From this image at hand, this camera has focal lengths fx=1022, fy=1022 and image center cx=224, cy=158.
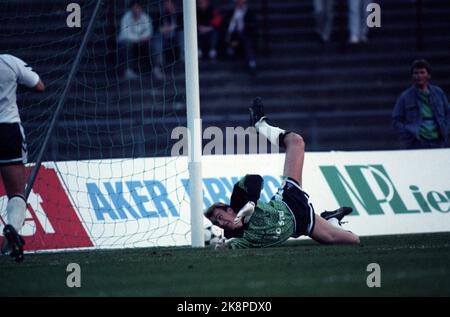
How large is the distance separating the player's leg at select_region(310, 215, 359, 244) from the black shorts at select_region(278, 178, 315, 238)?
0.11 meters

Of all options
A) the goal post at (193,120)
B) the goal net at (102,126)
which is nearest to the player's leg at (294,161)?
the goal post at (193,120)

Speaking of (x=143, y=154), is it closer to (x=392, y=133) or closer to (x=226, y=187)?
(x=226, y=187)

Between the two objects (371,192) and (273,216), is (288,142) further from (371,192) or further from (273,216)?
(371,192)

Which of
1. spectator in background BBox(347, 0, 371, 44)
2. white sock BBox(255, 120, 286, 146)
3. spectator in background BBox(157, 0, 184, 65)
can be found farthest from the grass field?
spectator in background BBox(347, 0, 371, 44)

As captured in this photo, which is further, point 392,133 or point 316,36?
point 316,36

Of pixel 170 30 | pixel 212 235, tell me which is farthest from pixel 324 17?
pixel 212 235

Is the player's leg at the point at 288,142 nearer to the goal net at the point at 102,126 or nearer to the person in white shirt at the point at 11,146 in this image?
the goal net at the point at 102,126

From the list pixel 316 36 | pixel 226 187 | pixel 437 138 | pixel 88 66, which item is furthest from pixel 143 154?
pixel 316 36

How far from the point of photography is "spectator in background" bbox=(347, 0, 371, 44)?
61.5ft

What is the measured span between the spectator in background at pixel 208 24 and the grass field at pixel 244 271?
821cm

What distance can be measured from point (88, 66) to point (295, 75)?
4.15 m

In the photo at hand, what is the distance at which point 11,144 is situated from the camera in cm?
945

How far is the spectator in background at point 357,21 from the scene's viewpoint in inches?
738

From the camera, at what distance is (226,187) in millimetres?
12398
